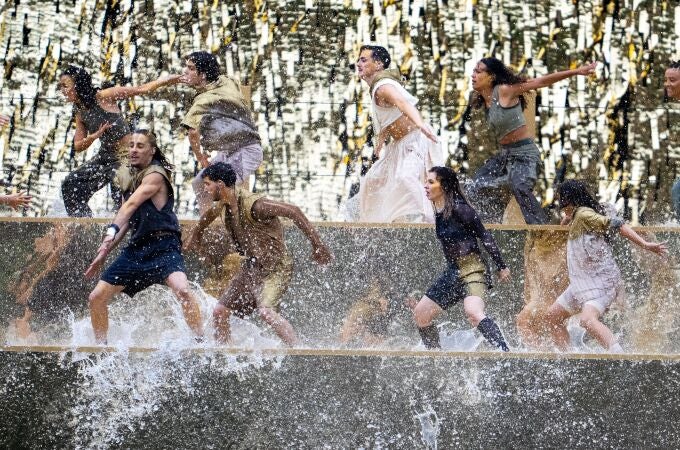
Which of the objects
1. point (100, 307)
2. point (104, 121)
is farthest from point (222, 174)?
point (104, 121)

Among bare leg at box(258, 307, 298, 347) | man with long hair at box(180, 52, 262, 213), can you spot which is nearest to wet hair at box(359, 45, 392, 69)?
man with long hair at box(180, 52, 262, 213)

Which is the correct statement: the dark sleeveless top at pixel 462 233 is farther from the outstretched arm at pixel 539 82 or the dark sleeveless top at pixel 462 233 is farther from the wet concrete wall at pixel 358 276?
the outstretched arm at pixel 539 82

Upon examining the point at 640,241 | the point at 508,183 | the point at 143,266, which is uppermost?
the point at 143,266

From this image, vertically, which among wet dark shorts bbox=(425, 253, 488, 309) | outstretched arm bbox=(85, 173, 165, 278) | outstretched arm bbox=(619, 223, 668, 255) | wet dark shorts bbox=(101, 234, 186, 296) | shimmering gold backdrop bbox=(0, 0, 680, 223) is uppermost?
outstretched arm bbox=(85, 173, 165, 278)

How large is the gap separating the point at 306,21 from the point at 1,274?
211 inches

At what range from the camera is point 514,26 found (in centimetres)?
1422

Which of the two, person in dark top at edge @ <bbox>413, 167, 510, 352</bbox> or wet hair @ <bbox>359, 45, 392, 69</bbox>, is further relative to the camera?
wet hair @ <bbox>359, 45, 392, 69</bbox>

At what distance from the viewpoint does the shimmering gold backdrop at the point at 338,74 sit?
13.7 meters

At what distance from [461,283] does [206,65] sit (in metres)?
2.37

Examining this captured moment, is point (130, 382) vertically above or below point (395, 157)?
below

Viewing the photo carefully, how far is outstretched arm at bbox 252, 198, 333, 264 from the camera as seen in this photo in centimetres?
854

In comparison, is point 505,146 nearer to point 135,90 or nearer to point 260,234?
point 260,234

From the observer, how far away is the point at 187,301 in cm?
841

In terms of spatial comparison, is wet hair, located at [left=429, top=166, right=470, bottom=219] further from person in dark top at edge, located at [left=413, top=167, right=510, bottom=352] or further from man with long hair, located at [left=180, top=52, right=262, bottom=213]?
man with long hair, located at [left=180, top=52, right=262, bottom=213]
